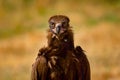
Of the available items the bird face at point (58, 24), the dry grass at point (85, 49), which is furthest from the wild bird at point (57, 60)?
the dry grass at point (85, 49)

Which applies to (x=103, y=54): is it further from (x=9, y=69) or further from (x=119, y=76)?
(x=9, y=69)

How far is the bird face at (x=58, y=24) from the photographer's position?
4.36 m

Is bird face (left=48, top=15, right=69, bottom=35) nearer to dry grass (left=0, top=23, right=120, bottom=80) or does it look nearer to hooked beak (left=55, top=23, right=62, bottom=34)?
hooked beak (left=55, top=23, right=62, bottom=34)

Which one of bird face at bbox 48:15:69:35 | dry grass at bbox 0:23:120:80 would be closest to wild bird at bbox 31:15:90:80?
bird face at bbox 48:15:69:35

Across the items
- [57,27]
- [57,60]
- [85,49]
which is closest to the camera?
[57,27]

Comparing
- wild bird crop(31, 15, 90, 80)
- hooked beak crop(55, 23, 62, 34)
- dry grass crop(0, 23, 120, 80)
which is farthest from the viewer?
dry grass crop(0, 23, 120, 80)

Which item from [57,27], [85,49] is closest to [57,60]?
[57,27]

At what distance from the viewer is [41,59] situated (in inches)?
176

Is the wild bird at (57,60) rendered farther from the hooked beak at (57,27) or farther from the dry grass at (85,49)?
the dry grass at (85,49)

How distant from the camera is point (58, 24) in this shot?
4.36 meters

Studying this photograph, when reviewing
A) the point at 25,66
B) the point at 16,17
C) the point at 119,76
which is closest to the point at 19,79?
the point at 25,66

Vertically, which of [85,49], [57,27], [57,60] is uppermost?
[85,49]

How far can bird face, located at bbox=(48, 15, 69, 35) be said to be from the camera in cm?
436

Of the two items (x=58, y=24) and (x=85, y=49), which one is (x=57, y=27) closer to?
(x=58, y=24)
